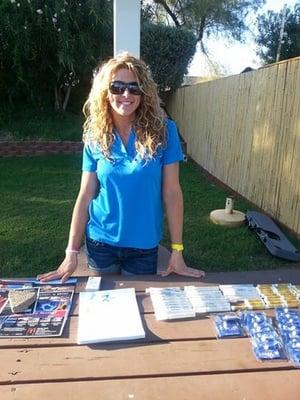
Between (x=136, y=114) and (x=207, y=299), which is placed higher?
(x=136, y=114)

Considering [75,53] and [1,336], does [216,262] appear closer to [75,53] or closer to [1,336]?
[1,336]

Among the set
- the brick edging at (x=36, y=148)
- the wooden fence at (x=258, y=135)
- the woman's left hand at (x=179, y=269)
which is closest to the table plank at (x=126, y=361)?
the woman's left hand at (x=179, y=269)

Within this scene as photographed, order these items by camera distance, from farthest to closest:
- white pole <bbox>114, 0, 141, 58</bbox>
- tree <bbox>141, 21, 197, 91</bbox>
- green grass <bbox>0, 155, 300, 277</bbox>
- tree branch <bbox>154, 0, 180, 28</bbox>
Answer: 1. tree branch <bbox>154, 0, 180, 28</bbox>
2. tree <bbox>141, 21, 197, 91</bbox>
3. green grass <bbox>0, 155, 300, 277</bbox>
4. white pole <bbox>114, 0, 141, 58</bbox>

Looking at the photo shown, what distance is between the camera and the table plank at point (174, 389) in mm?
1125

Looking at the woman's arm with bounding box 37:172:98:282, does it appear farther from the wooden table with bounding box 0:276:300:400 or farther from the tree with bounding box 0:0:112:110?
the tree with bounding box 0:0:112:110

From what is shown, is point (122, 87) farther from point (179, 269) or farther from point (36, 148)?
point (36, 148)

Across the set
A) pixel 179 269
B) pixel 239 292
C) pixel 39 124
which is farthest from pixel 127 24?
pixel 39 124

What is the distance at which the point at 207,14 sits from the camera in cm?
1716

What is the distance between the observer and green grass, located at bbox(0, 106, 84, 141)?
9.32 meters

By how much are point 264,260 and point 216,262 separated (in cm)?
49

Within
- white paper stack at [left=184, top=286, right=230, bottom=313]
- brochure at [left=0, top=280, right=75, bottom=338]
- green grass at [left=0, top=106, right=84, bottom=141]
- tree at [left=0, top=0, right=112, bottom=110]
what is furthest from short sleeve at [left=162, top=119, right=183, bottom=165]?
tree at [left=0, top=0, right=112, bottom=110]

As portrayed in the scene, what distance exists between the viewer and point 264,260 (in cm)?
397

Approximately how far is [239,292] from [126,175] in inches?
27.5

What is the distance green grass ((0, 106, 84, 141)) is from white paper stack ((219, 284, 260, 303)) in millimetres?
7940
